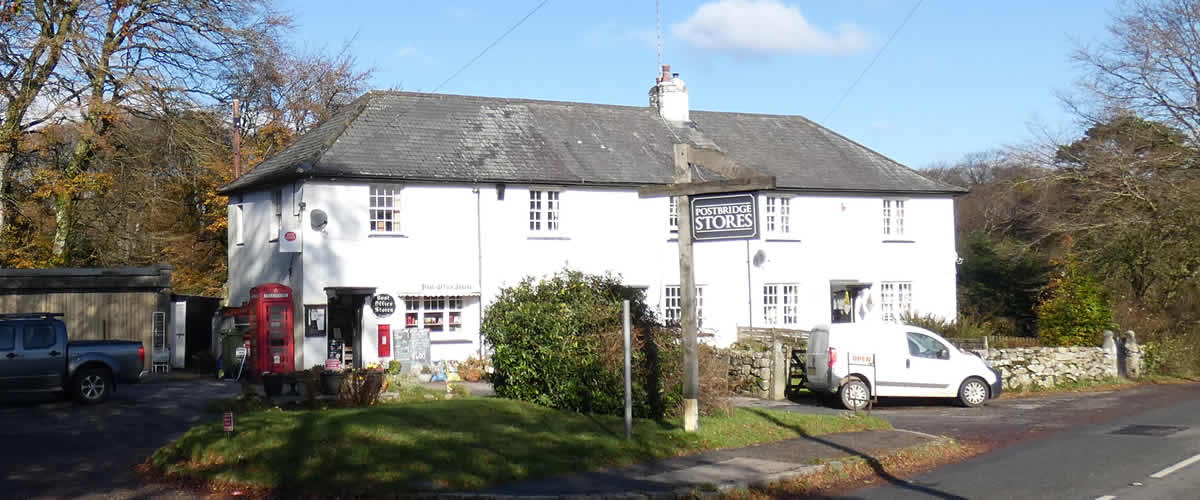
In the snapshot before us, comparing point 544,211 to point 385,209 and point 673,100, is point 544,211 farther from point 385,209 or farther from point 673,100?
point 673,100

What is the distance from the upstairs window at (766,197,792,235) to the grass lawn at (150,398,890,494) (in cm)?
1877

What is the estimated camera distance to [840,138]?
39.3 meters

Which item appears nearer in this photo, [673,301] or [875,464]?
[875,464]

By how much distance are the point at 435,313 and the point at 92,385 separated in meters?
10.1

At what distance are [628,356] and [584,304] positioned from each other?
7.63 feet

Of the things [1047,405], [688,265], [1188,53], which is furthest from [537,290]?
[1188,53]

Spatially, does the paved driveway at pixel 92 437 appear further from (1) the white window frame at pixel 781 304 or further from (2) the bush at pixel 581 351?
(1) the white window frame at pixel 781 304

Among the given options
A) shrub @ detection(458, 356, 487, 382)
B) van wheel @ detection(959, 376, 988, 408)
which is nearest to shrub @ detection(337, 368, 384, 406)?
shrub @ detection(458, 356, 487, 382)

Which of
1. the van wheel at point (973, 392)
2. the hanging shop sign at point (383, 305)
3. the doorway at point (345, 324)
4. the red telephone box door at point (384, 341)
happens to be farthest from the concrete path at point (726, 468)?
the doorway at point (345, 324)

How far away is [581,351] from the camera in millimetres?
15383

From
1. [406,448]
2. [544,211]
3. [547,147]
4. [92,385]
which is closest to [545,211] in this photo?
[544,211]

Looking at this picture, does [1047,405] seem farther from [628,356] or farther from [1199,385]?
[628,356]

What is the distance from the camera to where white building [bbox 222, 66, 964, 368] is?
28.2 metres

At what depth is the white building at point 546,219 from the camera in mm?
28219
